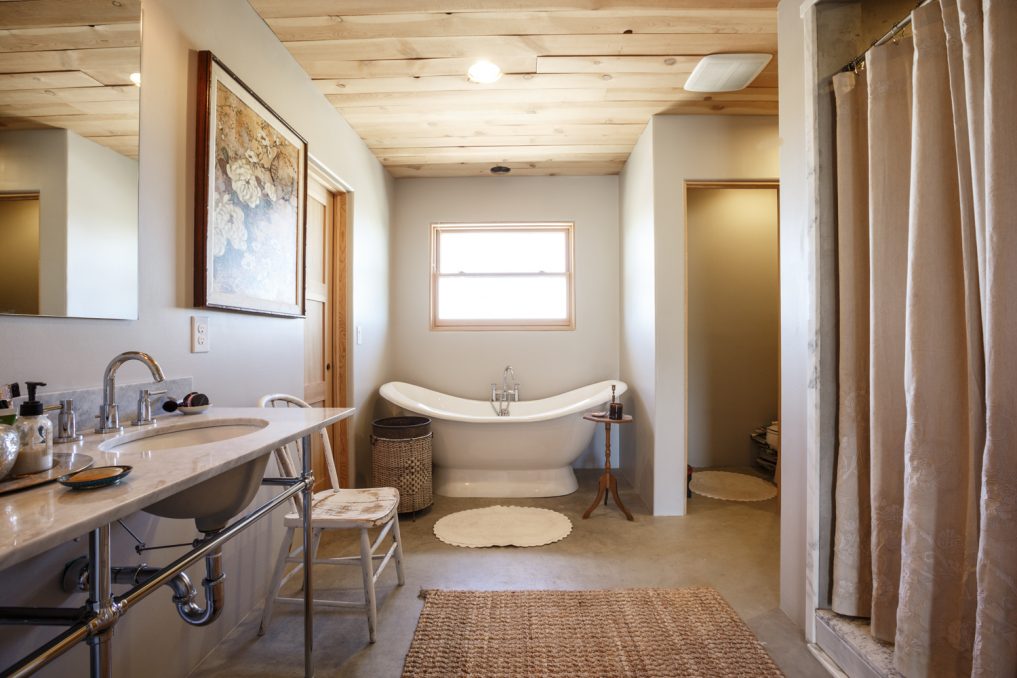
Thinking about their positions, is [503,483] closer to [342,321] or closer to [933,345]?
[342,321]

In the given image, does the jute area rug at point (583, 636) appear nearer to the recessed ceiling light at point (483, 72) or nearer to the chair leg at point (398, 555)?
the chair leg at point (398, 555)

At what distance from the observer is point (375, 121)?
9.30ft

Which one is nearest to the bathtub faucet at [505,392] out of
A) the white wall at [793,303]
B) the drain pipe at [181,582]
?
the white wall at [793,303]

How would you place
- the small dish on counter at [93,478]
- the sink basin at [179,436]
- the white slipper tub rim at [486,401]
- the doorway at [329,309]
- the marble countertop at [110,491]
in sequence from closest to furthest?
the marble countertop at [110,491] < the small dish on counter at [93,478] < the sink basin at [179,436] < the doorway at [329,309] < the white slipper tub rim at [486,401]

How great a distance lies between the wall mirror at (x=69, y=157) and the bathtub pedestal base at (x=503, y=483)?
2261mm

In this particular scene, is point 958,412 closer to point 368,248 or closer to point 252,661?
point 252,661

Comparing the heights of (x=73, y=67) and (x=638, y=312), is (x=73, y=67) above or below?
above

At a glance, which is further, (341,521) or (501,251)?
(501,251)

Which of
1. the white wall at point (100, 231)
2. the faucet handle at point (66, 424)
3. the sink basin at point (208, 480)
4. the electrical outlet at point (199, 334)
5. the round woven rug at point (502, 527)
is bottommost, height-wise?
the round woven rug at point (502, 527)

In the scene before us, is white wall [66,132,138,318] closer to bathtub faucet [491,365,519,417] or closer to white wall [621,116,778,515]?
white wall [621,116,778,515]

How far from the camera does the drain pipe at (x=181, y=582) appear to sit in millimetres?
864

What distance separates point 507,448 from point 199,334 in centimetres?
198

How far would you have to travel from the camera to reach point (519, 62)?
224 centimetres

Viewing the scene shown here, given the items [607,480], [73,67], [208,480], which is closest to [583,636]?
[607,480]
